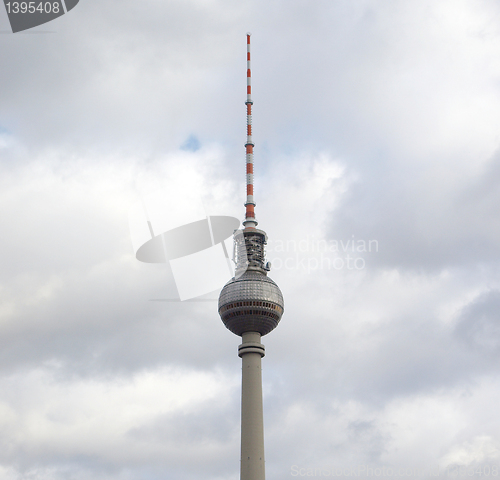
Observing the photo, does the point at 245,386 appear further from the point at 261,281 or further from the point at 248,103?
the point at 248,103

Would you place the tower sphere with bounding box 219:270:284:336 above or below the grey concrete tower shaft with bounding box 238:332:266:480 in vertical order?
above

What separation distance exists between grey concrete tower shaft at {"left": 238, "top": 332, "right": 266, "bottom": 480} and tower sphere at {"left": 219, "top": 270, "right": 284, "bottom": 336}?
8.25ft

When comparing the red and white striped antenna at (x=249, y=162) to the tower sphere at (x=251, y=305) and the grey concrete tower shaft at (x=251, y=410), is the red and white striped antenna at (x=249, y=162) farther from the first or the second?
the grey concrete tower shaft at (x=251, y=410)

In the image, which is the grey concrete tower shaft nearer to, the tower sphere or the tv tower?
the tv tower

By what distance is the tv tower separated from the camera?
459 ft

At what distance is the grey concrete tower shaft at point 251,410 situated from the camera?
13812 centimetres

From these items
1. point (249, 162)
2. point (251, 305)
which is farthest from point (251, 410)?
point (249, 162)

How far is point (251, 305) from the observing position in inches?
5861

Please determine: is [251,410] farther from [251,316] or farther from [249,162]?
[249,162]

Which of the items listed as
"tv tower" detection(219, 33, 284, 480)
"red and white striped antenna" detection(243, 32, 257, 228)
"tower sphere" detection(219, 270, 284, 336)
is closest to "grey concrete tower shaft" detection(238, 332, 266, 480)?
"tv tower" detection(219, 33, 284, 480)

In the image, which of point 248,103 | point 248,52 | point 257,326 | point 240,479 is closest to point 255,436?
point 240,479

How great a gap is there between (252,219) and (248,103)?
2717cm

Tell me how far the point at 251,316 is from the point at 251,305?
7.51ft

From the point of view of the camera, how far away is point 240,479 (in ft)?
455
